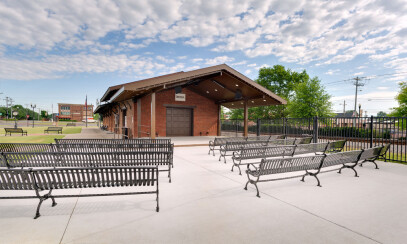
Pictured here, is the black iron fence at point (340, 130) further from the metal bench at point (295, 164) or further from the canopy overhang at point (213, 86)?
the metal bench at point (295, 164)

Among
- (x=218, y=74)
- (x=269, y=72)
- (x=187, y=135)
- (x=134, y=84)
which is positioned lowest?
(x=187, y=135)

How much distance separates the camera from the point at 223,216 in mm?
3326

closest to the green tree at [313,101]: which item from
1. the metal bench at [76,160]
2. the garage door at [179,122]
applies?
the garage door at [179,122]

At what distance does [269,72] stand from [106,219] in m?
39.0

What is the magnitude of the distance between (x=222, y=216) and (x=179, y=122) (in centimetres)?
1629

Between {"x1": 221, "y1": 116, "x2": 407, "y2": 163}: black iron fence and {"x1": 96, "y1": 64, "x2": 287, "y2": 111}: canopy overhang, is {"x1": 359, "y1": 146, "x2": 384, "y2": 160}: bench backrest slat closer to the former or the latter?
{"x1": 221, "y1": 116, "x2": 407, "y2": 163}: black iron fence

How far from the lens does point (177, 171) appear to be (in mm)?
6328

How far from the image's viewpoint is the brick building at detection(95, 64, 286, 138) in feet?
47.1

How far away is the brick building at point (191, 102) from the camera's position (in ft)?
47.1

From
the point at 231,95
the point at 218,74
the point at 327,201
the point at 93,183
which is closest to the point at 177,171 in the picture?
the point at 93,183

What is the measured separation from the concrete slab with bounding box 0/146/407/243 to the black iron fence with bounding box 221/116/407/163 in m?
5.47

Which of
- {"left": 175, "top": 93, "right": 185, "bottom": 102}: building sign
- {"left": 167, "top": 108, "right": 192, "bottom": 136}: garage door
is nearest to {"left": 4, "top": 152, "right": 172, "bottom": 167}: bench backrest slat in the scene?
{"left": 175, "top": 93, "right": 185, "bottom": 102}: building sign

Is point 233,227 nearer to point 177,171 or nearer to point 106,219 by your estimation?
point 106,219

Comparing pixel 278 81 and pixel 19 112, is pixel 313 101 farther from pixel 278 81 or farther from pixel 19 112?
pixel 19 112
